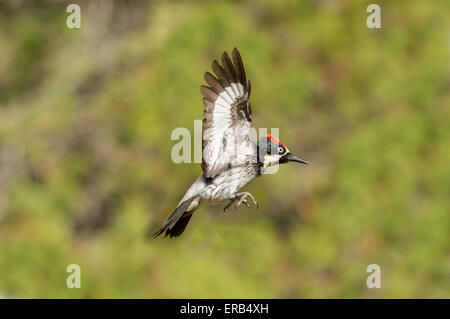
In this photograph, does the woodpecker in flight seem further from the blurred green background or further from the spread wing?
the blurred green background

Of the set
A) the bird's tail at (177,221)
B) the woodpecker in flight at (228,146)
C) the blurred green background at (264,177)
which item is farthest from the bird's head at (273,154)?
the blurred green background at (264,177)

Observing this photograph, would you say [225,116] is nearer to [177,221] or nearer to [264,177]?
[177,221]

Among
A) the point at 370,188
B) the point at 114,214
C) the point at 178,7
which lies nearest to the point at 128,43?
the point at 178,7

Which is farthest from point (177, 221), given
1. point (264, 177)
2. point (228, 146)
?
point (264, 177)

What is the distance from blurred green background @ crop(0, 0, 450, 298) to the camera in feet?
18.9

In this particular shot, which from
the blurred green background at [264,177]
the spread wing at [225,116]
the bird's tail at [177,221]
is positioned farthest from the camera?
the blurred green background at [264,177]

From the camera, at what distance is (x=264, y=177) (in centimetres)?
588

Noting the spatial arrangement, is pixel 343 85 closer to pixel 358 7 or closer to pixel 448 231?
pixel 358 7

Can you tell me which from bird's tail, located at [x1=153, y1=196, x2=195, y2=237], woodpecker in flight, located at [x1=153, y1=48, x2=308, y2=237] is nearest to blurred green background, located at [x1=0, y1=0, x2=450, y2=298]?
bird's tail, located at [x1=153, y1=196, x2=195, y2=237]

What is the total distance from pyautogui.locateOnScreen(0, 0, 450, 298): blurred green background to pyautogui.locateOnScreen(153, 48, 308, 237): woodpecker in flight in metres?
3.53

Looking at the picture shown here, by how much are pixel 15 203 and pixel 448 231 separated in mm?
4148

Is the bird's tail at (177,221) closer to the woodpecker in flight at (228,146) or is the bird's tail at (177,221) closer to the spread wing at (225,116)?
the woodpecker in flight at (228,146)

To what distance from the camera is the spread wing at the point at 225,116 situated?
1898mm
